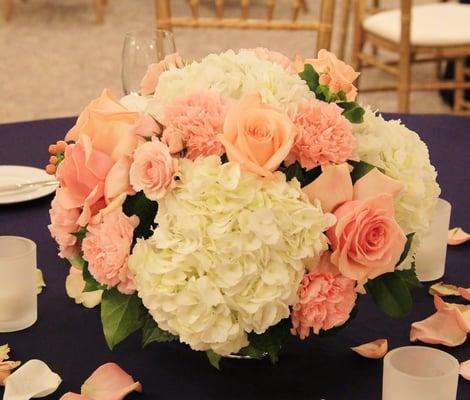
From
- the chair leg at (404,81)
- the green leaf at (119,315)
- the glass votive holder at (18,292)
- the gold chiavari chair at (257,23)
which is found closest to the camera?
the green leaf at (119,315)

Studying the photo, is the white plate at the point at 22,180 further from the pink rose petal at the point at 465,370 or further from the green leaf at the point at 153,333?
the pink rose petal at the point at 465,370

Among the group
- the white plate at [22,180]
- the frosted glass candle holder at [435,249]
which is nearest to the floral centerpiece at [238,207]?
the frosted glass candle holder at [435,249]

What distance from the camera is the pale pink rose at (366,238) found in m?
1.14

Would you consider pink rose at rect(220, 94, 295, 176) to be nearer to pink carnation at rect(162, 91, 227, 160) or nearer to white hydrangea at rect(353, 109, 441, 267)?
pink carnation at rect(162, 91, 227, 160)

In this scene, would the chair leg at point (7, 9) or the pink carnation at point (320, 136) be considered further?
the chair leg at point (7, 9)

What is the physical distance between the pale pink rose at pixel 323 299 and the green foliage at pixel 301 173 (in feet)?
0.26

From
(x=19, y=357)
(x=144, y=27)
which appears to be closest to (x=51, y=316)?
(x=19, y=357)

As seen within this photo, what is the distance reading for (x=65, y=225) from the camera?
122 cm

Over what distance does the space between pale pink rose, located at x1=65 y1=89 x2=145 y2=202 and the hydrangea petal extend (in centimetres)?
20

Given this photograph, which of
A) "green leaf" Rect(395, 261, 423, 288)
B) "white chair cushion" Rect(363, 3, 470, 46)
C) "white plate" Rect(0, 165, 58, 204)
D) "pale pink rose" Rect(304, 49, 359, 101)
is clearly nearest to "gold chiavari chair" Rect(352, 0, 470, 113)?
"white chair cushion" Rect(363, 3, 470, 46)

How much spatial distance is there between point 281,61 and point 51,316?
0.41 m

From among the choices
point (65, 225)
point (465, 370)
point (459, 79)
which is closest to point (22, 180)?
point (65, 225)

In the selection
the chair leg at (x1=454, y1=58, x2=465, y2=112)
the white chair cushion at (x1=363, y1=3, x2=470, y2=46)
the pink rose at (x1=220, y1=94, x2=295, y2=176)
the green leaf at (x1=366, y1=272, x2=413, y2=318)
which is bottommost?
the chair leg at (x1=454, y1=58, x2=465, y2=112)

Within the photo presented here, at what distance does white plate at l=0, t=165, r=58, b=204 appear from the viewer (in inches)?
66.7
